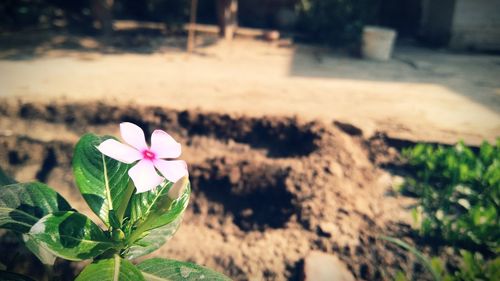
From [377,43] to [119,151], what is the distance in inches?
259

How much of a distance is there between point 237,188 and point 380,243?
1134 mm

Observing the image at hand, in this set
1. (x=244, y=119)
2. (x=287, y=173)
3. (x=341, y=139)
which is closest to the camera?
(x=287, y=173)

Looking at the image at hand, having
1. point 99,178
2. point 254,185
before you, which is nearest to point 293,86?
point 254,185

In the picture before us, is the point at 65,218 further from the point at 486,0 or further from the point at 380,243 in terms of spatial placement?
the point at 486,0

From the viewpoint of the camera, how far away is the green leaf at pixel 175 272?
1122mm

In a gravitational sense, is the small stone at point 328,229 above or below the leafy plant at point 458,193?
below

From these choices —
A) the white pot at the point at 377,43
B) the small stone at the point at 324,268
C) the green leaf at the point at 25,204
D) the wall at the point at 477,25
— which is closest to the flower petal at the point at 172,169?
the green leaf at the point at 25,204

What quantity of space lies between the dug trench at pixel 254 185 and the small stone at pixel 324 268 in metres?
0.05

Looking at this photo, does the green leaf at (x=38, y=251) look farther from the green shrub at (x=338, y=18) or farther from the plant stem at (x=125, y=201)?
the green shrub at (x=338, y=18)

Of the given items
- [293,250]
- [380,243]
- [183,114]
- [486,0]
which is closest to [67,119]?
[183,114]

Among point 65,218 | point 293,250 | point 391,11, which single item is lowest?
point 293,250

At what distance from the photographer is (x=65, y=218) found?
1013mm

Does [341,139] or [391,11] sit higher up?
[391,11]

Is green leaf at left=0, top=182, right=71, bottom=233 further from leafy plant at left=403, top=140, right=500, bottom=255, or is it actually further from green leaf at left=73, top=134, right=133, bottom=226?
leafy plant at left=403, top=140, right=500, bottom=255
